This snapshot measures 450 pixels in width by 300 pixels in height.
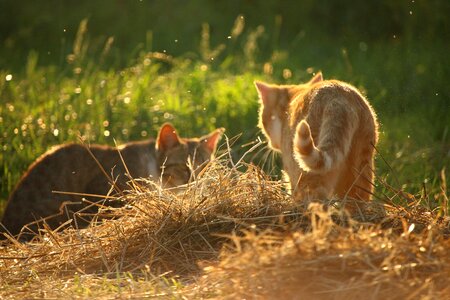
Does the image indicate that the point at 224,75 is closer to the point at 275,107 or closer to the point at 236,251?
the point at 275,107

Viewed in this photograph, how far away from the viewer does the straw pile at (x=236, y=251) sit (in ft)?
11.6

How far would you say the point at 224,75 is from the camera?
9312 mm

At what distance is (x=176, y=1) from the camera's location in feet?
46.5

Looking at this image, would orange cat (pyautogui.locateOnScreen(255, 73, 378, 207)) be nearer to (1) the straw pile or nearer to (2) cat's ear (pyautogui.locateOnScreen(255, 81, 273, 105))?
(1) the straw pile

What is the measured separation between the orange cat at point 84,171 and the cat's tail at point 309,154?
1422 mm

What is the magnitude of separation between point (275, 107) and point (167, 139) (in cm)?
104

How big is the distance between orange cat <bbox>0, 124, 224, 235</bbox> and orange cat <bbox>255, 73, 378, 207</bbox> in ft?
2.83

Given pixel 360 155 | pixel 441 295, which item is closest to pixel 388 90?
pixel 360 155

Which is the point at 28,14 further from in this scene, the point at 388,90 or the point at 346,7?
the point at 388,90

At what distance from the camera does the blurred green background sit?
7383 millimetres

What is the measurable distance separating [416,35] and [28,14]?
5741 mm

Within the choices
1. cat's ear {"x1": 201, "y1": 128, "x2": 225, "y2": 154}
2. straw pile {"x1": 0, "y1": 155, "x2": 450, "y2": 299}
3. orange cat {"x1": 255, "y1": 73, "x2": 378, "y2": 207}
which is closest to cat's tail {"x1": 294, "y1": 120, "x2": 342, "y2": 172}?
orange cat {"x1": 255, "y1": 73, "x2": 378, "y2": 207}

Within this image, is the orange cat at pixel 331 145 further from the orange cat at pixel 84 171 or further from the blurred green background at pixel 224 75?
the orange cat at pixel 84 171

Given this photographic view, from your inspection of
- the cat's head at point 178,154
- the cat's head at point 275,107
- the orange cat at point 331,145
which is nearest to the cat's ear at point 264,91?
the cat's head at point 275,107
